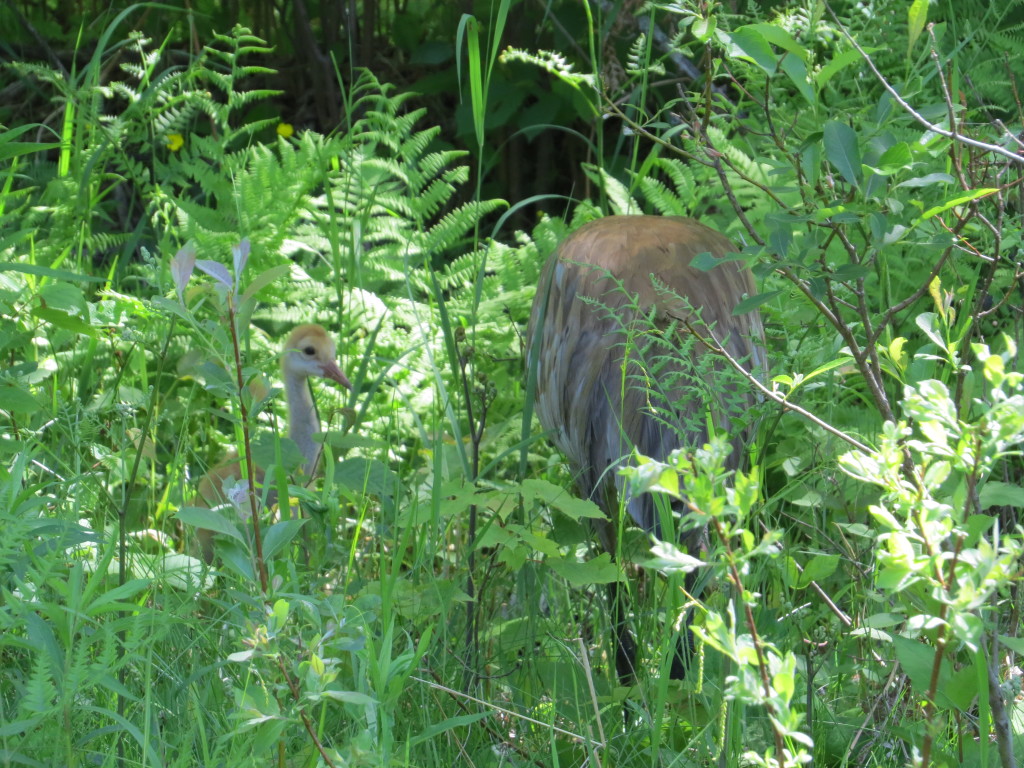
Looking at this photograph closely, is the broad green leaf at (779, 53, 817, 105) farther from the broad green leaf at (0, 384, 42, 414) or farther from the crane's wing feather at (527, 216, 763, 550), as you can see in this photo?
the broad green leaf at (0, 384, 42, 414)

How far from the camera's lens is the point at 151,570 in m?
2.17

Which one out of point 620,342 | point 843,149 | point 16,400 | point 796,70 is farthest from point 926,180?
point 16,400

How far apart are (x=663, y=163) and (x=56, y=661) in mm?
2924

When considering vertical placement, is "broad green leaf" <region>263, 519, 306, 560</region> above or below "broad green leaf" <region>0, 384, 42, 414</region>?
above

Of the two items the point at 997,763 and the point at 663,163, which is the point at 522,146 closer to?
the point at 663,163

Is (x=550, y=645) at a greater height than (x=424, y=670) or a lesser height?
lesser

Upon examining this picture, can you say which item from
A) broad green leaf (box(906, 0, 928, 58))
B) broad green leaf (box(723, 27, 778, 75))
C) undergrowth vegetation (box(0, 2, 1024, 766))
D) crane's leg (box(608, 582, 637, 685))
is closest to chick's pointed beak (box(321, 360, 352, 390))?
undergrowth vegetation (box(0, 2, 1024, 766))

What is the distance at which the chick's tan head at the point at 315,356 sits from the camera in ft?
10.8

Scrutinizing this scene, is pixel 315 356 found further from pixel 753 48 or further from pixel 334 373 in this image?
pixel 753 48

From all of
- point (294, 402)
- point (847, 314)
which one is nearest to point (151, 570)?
point (294, 402)

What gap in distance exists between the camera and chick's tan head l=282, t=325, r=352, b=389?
3.28 metres

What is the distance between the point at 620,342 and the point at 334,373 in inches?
48.0

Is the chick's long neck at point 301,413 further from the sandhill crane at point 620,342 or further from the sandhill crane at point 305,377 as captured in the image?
the sandhill crane at point 620,342

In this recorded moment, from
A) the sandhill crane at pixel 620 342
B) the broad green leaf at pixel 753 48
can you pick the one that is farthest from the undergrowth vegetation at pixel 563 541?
the sandhill crane at pixel 620 342
